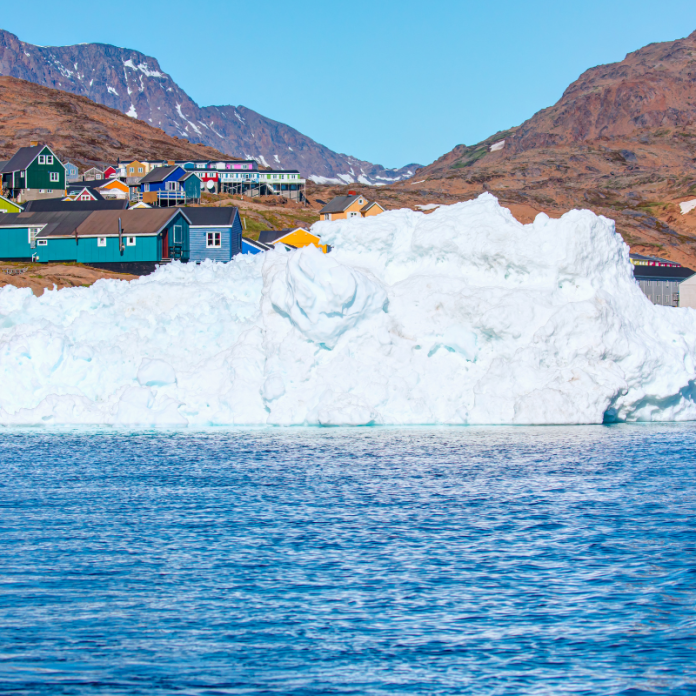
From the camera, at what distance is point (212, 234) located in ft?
231

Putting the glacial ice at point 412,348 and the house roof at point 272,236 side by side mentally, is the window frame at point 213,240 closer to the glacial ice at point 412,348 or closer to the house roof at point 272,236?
the house roof at point 272,236

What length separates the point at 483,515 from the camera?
55.9 feet

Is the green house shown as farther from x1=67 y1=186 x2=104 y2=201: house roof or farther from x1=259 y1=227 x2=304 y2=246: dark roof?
x1=259 y1=227 x2=304 y2=246: dark roof

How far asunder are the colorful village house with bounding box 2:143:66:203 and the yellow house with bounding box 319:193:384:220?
34.7 metres

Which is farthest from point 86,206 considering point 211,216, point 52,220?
point 211,216

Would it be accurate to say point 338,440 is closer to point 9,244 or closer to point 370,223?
point 370,223

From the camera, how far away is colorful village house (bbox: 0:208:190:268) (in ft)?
211

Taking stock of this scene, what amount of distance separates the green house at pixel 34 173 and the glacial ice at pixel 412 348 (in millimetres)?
82049

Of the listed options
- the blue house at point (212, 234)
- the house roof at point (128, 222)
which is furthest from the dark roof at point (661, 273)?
the house roof at point (128, 222)

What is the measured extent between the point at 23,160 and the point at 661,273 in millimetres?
77152

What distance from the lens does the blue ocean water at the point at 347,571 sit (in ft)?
32.6

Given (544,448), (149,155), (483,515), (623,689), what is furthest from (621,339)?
(149,155)

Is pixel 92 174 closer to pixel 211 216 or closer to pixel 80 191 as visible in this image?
pixel 80 191

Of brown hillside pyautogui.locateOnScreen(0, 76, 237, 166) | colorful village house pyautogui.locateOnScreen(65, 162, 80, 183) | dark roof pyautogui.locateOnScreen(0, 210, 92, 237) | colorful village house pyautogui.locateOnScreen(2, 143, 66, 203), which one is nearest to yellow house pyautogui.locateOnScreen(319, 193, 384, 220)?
colorful village house pyautogui.locateOnScreen(2, 143, 66, 203)
